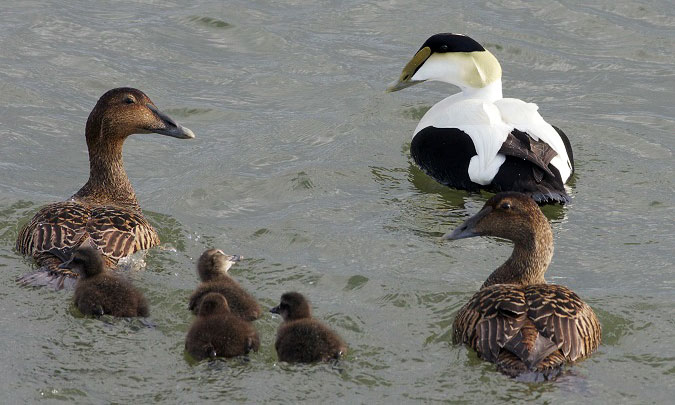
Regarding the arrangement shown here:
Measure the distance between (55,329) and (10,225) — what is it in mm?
1874

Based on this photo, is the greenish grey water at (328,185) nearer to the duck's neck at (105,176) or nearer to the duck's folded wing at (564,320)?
the duck's folded wing at (564,320)

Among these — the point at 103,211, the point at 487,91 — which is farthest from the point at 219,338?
the point at 487,91

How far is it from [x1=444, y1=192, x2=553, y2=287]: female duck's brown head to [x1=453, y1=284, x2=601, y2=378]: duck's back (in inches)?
20.2

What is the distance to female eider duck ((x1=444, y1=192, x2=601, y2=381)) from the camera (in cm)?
606

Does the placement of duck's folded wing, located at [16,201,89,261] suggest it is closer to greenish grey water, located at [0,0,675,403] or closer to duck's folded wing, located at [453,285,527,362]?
greenish grey water, located at [0,0,675,403]

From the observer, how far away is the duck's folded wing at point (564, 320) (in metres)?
6.16

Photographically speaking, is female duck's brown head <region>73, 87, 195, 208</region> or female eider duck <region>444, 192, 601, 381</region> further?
female duck's brown head <region>73, 87, 195, 208</region>

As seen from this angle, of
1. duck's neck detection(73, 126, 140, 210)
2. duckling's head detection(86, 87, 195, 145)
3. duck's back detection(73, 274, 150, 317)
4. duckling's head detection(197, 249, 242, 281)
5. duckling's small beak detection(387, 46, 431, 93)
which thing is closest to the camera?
duck's back detection(73, 274, 150, 317)

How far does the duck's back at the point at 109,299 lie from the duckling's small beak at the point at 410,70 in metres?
4.31

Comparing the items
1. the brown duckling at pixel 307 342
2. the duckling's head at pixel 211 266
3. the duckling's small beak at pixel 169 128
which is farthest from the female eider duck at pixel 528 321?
the duckling's small beak at pixel 169 128

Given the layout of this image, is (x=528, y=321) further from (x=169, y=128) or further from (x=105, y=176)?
(x=105, y=176)

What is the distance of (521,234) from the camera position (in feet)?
23.1

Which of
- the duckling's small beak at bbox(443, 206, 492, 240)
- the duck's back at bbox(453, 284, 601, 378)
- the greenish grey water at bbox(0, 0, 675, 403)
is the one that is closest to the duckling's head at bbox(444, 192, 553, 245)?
the duckling's small beak at bbox(443, 206, 492, 240)

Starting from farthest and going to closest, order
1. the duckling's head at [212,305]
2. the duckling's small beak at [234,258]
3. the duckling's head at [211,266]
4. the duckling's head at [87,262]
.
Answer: the duckling's small beak at [234,258] < the duckling's head at [211,266] < the duckling's head at [87,262] < the duckling's head at [212,305]
